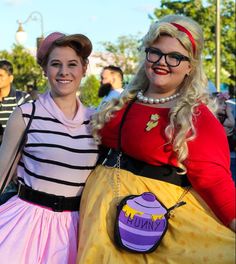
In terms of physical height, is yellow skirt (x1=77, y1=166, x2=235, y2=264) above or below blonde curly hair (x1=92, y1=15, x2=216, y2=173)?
below

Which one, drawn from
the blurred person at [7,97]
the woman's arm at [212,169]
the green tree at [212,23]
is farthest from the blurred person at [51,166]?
the green tree at [212,23]

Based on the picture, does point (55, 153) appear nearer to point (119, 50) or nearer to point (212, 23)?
point (212, 23)

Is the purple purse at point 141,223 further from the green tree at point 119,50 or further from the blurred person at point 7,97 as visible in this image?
the green tree at point 119,50

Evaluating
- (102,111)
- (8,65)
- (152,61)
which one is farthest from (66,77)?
(8,65)

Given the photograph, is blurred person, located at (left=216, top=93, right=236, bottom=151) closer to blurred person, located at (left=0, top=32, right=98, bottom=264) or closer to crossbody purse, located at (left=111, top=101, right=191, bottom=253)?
blurred person, located at (left=0, top=32, right=98, bottom=264)

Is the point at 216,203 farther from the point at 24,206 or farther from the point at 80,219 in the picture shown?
the point at 24,206

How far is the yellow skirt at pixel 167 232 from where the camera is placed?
2.41 metres

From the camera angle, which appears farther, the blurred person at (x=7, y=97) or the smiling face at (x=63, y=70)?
the blurred person at (x=7, y=97)

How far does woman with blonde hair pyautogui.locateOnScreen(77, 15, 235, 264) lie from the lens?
95.1 inches

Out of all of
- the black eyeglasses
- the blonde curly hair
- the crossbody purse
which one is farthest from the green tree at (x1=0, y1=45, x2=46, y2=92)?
the crossbody purse

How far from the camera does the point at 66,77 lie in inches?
112

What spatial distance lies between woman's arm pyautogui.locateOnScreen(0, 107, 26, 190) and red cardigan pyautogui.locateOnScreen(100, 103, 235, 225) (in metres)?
0.54

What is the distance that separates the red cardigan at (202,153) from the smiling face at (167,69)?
0.13m

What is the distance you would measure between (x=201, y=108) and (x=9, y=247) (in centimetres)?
114
